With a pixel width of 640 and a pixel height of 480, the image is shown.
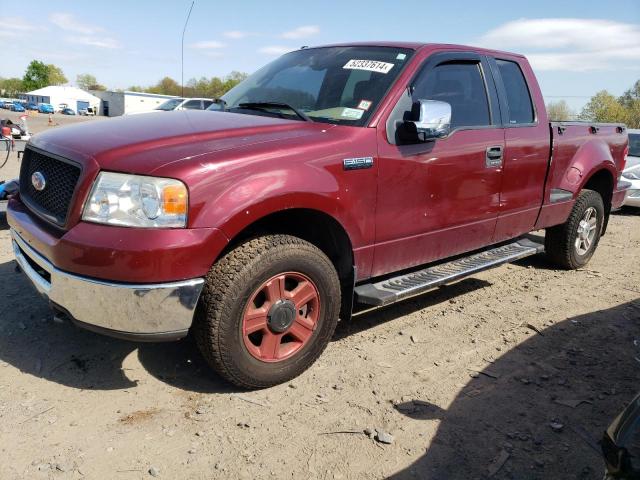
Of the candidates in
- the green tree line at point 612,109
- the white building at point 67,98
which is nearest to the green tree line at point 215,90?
the green tree line at point 612,109

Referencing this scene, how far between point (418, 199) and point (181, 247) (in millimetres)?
1683

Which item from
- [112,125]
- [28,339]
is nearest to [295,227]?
[112,125]

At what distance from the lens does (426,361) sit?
3.46 m

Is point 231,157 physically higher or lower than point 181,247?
higher

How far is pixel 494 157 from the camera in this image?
4082mm

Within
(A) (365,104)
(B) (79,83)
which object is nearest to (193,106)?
(A) (365,104)

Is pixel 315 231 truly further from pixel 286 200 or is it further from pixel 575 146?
pixel 575 146

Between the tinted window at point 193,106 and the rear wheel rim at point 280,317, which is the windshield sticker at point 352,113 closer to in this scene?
the rear wheel rim at point 280,317

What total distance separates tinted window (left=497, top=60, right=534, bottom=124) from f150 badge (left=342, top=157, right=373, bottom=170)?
1762 mm

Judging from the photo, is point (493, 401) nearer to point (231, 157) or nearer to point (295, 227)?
point (295, 227)

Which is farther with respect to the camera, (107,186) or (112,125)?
(112,125)

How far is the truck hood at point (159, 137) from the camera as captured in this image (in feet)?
8.63

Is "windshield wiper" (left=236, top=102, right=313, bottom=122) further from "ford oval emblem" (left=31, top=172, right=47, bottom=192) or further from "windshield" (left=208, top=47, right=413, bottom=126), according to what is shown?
"ford oval emblem" (left=31, top=172, right=47, bottom=192)

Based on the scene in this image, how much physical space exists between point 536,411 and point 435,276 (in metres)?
1.15
